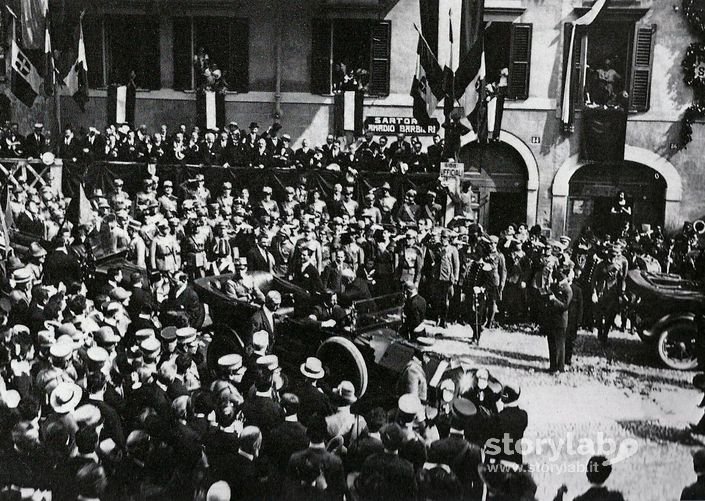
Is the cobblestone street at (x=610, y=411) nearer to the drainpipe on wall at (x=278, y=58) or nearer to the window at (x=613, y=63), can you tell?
the window at (x=613, y=63)

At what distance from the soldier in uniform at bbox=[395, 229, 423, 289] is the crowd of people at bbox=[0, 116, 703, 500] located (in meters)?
0.03

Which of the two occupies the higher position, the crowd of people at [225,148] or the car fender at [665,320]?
the crowd of people at [225,148]

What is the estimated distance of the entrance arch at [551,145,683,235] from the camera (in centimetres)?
784

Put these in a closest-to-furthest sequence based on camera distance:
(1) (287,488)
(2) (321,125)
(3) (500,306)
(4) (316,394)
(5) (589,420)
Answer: (1) (287,488) → (4) (316,394) → (5) (589,420) → (3) (500,306) → (2) (321,125)

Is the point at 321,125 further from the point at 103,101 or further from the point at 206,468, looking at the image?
the point at 206,468

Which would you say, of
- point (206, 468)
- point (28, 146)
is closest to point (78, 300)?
point (206, 468)

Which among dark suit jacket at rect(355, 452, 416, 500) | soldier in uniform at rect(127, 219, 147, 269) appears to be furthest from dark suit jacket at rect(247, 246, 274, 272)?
dark suit jacket at rect(355, 452, 416, 500)

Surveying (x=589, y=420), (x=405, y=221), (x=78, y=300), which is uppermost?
(x=405, y=221)

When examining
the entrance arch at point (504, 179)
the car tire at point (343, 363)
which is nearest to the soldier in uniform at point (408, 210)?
the entrance arch at point (504, 179)

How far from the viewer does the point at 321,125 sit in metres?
10.1

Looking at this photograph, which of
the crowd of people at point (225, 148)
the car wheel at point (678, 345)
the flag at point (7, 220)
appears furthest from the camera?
the crowd of people at point (225, 148)

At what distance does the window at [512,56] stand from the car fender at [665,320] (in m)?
3.82

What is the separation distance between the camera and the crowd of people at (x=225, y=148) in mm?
9555

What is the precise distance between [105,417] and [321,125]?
6.43 meters
